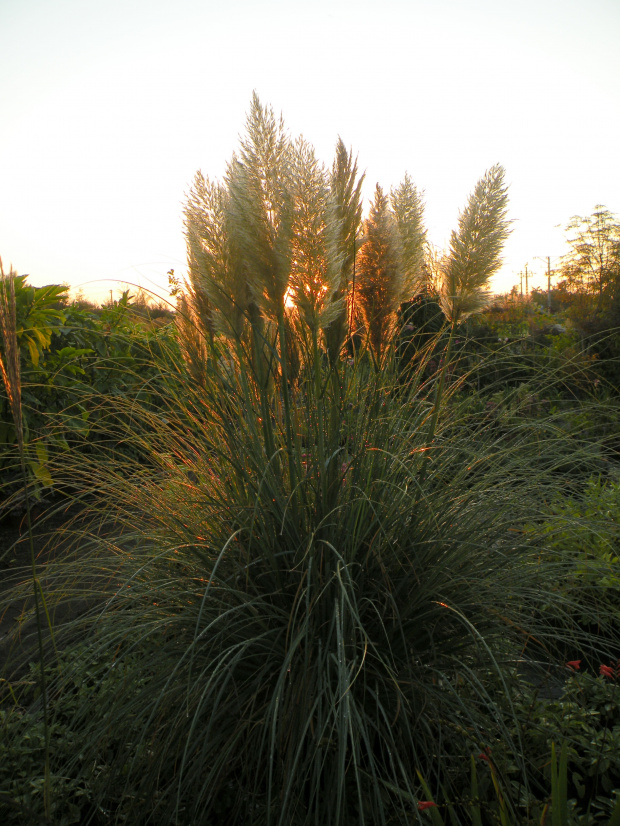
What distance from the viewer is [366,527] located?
1.82m

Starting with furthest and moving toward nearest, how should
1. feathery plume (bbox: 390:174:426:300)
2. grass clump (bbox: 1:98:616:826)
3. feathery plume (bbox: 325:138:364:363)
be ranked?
feathery plume (bbox: 390:174:426:300) < feathery plume (bbox: 325:138:364:363) < grass clump (bbox: 1:98:616:826)

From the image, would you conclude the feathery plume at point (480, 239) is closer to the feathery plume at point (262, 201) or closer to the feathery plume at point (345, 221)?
the feathery plume at point (345, 221)

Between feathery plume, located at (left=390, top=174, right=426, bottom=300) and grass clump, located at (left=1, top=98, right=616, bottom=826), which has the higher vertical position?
feathery plume, located at (left=390, top=174, right=426, bottom=300)

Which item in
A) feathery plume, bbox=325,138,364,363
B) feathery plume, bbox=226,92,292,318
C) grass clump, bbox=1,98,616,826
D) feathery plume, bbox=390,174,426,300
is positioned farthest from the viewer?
feathery plume, bbox=390,174,426,300

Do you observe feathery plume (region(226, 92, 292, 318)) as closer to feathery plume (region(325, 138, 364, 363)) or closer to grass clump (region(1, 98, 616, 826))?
grass clump (region(1, 98, 616, 826))

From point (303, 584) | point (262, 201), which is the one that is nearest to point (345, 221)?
point (262, 201)

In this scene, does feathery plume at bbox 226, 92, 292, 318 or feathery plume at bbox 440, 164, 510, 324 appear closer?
feathery plume at bbox 226, 92, 292, 318

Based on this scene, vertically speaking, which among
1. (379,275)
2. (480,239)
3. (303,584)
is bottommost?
(303,584)

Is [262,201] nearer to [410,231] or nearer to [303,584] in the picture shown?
[410,231]

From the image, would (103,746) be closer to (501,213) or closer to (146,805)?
(146,805)

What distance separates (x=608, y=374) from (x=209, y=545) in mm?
6544

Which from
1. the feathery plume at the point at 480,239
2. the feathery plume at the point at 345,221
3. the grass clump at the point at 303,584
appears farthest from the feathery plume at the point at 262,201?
the feathery plume at the point at 480,239

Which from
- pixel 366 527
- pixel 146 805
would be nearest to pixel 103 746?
pixel 146 805

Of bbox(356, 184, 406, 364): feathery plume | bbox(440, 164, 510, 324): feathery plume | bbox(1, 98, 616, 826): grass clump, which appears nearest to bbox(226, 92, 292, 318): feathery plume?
bbox(1, 98, 616, 826): grass clump
